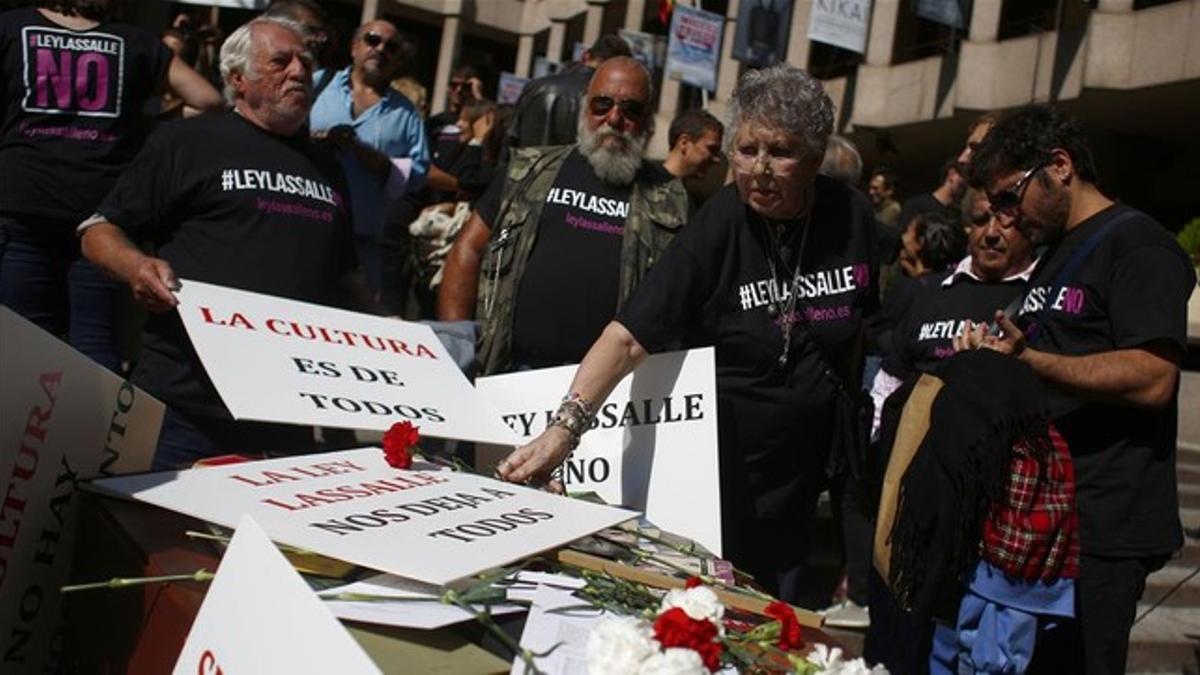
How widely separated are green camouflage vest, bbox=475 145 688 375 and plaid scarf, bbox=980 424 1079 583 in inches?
49.5

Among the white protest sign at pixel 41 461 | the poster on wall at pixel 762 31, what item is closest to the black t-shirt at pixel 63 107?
the white protest sign at pixel 41 461

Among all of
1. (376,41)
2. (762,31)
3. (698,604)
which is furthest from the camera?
(762,31)

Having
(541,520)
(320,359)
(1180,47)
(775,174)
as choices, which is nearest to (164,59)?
(320,359)

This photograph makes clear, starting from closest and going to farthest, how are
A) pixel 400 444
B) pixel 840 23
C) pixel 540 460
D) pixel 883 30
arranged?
pixel 400 444, pixel 540 460, pixel 840 23, pixel 883 30

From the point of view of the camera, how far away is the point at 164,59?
456 centimetres

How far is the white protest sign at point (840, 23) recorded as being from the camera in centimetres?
1631

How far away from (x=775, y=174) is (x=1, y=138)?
9.29ft

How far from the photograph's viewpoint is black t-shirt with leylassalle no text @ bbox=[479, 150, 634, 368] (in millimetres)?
3822

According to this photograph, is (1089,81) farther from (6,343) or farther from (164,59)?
(6,343)

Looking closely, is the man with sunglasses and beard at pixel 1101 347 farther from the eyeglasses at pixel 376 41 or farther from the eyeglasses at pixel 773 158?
the eyeglasses at pixel 376 41

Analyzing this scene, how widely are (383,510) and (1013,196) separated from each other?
1.83m

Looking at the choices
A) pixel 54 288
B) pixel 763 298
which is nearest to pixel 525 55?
pixel 54 288

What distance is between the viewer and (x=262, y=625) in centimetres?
166

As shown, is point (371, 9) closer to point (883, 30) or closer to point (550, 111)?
point (883, 30)
